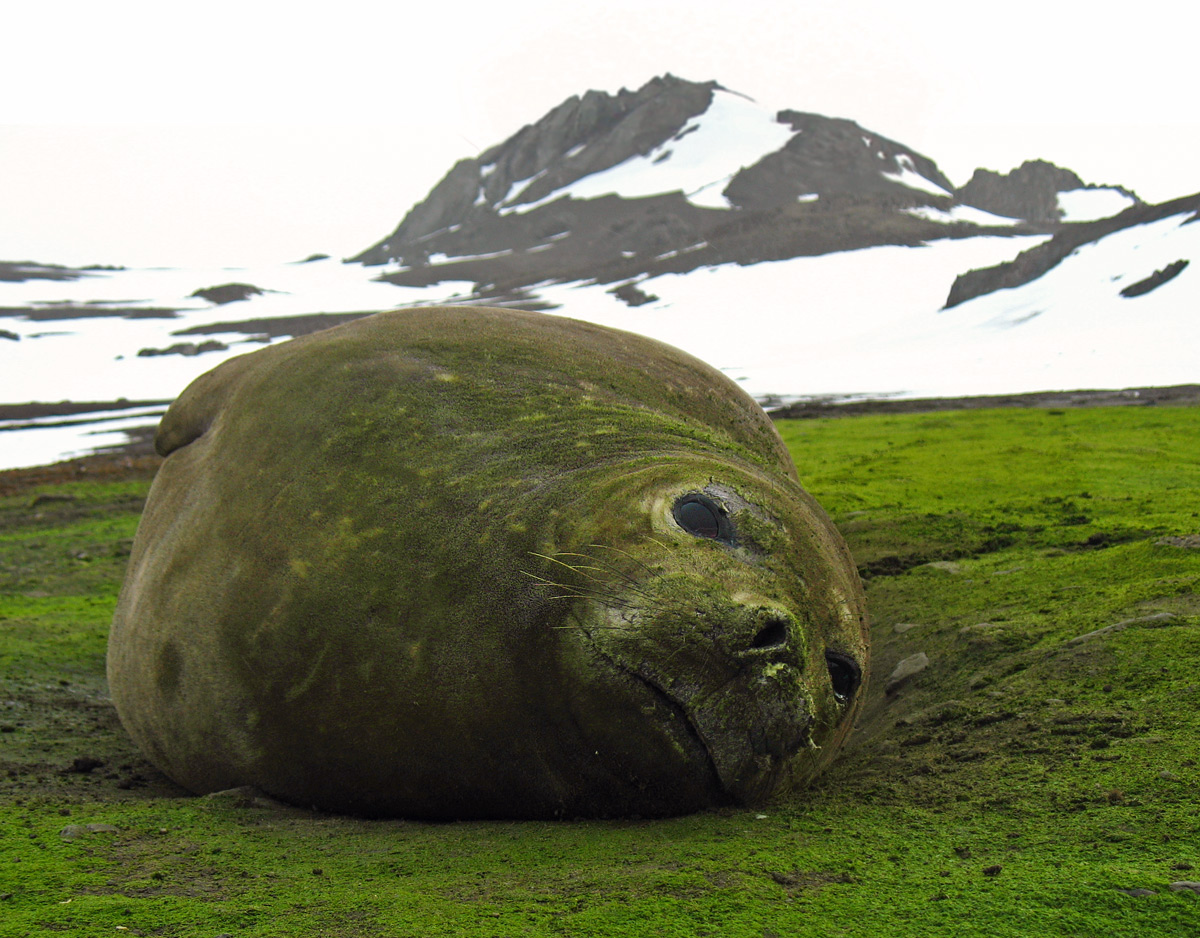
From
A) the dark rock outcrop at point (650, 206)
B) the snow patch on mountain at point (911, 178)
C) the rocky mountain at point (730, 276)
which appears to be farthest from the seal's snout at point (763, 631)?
the snow patch on mountain at point (911, 178)

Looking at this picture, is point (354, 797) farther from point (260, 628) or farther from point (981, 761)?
point (981, 761)

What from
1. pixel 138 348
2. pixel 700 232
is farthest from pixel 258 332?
pixel 700 232

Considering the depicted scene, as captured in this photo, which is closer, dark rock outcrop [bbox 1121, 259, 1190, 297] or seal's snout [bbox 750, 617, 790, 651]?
seal's snout [bbox 750, 617, 790, 651]

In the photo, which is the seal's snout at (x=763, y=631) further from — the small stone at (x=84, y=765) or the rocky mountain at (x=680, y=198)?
the rocky mountain at (x=680, y=198)

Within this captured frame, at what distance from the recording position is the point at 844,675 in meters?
3.82

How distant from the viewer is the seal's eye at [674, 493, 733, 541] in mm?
3721

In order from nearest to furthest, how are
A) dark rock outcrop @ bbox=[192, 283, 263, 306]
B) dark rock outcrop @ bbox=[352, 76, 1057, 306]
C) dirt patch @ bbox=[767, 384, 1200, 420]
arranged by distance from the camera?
dirt patch @ bbox=[767, 384, 1200, 420] → dark rock outcrop @ bbox=[352, 76, 1057, 306] → dark rock outcrop @ bbox=[192, 283, 263, 306]

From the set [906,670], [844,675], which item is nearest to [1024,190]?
[906,670]

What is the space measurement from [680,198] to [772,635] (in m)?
113

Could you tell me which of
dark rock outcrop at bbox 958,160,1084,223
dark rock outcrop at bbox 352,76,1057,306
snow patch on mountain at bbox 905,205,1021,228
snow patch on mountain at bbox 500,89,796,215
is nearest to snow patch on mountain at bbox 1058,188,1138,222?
dark rock outcrop at bbox 958,160,1084,223

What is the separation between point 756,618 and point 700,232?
99056 millimetres

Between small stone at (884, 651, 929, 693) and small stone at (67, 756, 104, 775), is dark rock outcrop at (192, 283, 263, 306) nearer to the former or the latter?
small stone at (67, 756, 104, 775)

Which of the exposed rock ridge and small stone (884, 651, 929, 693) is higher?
the exposed rock ridge

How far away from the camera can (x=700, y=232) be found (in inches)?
3905
